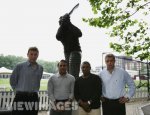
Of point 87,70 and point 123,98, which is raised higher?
point 87,70

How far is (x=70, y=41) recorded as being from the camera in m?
5.76

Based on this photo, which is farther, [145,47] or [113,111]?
[145,47]

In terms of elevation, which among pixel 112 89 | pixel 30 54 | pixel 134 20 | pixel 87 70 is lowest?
pixel 112 89

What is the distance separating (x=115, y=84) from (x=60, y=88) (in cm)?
103

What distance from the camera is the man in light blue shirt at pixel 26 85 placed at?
445 cm

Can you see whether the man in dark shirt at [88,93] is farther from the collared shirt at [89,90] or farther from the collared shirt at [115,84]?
the collared shirt at [115,84]

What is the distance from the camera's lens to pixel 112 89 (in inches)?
180

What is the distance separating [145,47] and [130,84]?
5.17m

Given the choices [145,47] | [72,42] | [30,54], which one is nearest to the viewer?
[30,54]

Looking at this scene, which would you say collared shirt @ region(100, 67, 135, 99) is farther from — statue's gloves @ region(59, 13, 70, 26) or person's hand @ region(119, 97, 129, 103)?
statue's gloves @ region(59, 13, 70, 26)

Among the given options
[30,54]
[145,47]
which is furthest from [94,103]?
[145,47]

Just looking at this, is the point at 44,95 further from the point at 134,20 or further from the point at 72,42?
the point at 72,42

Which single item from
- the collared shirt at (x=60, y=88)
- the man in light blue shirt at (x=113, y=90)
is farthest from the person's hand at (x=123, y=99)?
the collared shirt at (x=60, y=88)

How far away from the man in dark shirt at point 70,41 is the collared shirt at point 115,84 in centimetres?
103
